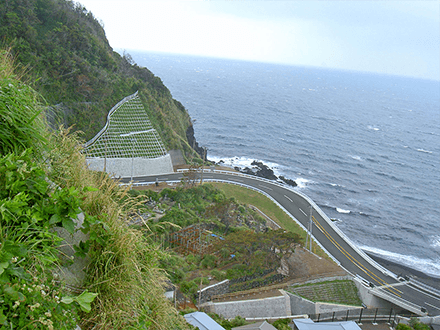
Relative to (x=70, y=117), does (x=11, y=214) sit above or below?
above

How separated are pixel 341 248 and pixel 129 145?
27677mm

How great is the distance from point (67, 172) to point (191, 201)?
93.9 ft

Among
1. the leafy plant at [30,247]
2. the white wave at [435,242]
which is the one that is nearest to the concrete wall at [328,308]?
the leafy plant at [30,247]

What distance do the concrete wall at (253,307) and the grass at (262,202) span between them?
41.3ft

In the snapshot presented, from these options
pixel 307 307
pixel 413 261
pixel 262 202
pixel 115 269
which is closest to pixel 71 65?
pixel 262 202

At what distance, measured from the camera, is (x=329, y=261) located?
2972cm

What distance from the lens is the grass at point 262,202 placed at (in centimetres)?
3622

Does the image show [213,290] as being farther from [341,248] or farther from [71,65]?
[71,65]

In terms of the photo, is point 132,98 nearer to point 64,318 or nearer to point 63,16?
point 63,16

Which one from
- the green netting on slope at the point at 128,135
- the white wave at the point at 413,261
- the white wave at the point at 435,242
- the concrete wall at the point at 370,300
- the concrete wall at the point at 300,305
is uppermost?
the green netting on slope at the point at 128,135

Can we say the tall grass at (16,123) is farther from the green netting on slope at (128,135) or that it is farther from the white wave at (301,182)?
the white wave at (301,182)

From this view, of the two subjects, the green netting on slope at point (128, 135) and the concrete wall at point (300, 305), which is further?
the green netting on slope at point (128, 135)

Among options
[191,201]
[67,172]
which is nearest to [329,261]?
[191,201]

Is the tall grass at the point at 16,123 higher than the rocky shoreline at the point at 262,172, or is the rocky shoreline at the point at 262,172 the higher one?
the tall grass at the point at 16,123
